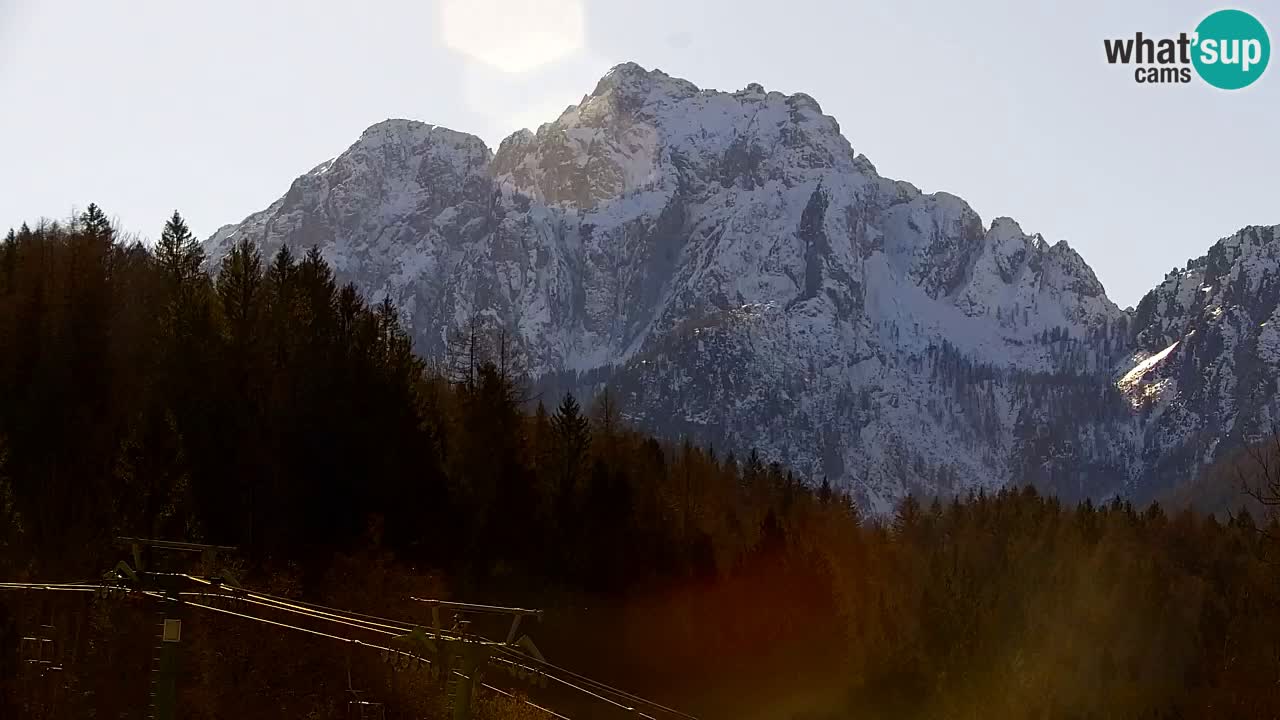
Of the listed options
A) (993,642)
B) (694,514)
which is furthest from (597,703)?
(694,514)

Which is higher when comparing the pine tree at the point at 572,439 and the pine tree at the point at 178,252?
the pine tree at the point at 178,252

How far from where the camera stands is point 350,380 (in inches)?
3322

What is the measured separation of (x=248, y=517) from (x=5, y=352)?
14645 mm

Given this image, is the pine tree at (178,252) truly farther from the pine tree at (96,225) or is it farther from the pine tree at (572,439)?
the pine tree at (572,439)

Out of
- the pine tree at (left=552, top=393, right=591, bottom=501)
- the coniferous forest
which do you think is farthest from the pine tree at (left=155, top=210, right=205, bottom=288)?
the pine tree at (left=552, top=393, right=591, bottom=501)

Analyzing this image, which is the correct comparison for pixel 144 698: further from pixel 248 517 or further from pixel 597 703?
pixel 597 703

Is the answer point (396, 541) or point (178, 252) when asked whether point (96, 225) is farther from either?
point (396, 541)

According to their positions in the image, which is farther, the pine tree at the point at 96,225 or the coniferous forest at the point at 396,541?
the pine tree at the point at 96,225

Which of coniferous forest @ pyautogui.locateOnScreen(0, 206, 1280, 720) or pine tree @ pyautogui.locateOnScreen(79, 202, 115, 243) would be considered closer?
coniferous forest @ pyautogui.locateOnScreen(0, 206, 1280, 720)

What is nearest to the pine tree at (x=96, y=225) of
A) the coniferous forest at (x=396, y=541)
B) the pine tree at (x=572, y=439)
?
the coniferous forest at (x=396, y=541)

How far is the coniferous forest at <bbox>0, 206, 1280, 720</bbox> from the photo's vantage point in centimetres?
6038

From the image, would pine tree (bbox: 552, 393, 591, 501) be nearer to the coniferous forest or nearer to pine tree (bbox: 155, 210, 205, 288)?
the coniferous forest

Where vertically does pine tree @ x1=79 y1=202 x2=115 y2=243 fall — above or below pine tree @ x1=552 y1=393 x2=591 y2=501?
above

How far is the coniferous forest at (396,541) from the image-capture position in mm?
60375
